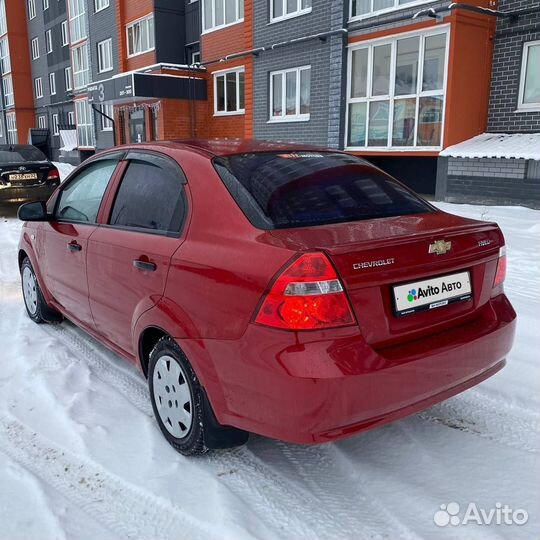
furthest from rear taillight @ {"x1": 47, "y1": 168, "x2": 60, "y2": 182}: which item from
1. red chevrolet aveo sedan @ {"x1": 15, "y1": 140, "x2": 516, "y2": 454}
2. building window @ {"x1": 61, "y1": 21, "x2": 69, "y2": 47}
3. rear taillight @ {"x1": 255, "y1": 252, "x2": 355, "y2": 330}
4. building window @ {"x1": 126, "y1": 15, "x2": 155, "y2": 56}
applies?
building window @ {"x1": 61, "y1": 21, "x2": 69, "y2": 47}

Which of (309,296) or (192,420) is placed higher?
(309,296)

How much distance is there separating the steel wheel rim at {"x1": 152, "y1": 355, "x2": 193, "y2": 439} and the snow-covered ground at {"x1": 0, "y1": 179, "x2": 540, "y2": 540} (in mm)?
145

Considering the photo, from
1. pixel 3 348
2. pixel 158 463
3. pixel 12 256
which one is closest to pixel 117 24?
pixel 12 256

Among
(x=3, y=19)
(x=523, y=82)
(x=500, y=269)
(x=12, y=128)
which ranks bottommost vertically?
(x=500, y=269)

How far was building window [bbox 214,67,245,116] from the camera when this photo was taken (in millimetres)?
17859

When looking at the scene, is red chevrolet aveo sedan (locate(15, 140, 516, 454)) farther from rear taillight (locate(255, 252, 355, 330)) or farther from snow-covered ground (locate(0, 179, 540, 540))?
snow-covered ground (locate(0, 179, 540, 540))

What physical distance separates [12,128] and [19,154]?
109 feet

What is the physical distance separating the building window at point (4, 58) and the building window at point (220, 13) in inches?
1038

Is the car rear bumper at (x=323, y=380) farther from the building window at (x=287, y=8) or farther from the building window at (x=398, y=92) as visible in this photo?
the building window at (x=287, y=8)

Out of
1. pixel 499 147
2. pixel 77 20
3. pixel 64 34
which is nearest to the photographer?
pixel 499 147

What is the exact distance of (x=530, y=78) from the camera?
35.8ft

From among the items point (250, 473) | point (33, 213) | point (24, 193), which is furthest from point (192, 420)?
point (24, 193)

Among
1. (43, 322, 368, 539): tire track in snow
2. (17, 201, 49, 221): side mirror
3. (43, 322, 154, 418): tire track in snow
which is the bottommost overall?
(43, 322, 154, 418): tire track in snow

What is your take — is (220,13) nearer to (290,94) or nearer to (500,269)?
(290,94)
